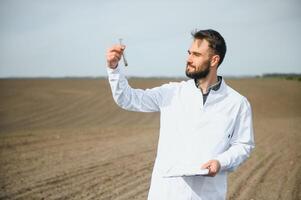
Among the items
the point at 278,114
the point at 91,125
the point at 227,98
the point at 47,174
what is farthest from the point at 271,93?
the point at 227,98

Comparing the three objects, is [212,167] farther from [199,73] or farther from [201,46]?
[201,46]

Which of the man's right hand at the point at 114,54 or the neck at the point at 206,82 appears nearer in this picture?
the man's right hand at the point at 114,54

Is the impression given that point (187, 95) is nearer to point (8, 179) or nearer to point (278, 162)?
point (8, 179)

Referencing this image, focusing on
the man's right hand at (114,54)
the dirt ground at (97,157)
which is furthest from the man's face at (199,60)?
the dirt ground at (97,157)

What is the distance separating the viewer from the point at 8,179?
306 inches

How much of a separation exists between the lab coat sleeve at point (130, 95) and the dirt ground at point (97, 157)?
154 inches

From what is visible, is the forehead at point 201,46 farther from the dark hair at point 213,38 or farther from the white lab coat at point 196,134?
the white lab coat at point 196,134

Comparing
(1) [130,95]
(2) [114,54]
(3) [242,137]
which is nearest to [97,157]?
(1) [130,95]

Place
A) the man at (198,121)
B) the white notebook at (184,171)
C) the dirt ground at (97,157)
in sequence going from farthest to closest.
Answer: the dirt ground at (97,157), the man at (198,121), the white notebook at (184,171)

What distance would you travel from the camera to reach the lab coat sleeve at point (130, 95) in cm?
289

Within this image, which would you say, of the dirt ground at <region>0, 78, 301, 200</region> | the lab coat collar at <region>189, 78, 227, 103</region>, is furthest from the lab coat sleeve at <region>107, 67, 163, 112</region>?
the dirt ground at <region>0, 78, 301, 200</region>

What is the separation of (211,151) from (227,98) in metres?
0.38

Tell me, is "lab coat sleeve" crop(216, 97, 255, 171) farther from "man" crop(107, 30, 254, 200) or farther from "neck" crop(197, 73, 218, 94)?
"neck" crop(197, 73, 218, 94)

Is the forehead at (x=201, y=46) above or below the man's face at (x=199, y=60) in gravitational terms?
above
